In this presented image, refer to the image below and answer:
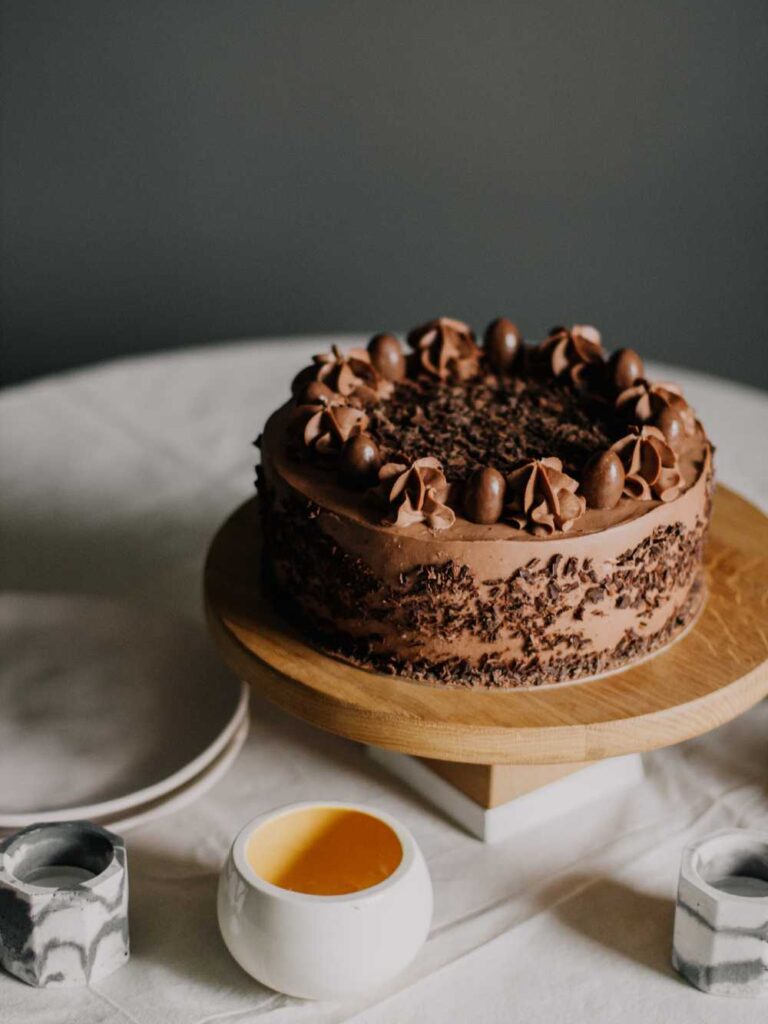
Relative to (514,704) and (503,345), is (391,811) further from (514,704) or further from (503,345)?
(503,345)

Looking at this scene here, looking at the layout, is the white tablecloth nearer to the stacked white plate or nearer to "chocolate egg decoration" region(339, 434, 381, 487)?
the stacked white plate

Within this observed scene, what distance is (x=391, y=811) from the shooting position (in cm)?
160

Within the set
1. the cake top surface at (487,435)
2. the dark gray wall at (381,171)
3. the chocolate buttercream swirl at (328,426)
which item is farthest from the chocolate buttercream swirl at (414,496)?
the dark gray wall at (381,171)

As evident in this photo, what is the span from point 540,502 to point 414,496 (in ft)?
0.43

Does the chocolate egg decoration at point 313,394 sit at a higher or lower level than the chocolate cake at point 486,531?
higher

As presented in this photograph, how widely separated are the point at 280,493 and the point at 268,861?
1.37 ft

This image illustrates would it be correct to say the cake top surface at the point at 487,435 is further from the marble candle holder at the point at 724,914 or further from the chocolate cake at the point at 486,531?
the marble candle holder at the point at 724,914

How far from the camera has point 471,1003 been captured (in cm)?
131

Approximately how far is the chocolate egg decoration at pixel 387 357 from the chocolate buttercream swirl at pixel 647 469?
0.40 meters

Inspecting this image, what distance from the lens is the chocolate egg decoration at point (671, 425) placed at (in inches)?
62.6

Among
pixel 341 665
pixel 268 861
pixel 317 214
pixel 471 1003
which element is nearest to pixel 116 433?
pixel 341 665

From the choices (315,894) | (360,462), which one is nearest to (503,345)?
(360,462)

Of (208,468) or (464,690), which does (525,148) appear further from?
(464,690)

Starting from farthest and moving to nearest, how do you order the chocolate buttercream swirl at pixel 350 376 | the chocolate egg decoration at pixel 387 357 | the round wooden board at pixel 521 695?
the chocolate egg decoration at pixel 387 357, the chocolate buttercream swirl at pixel 350 376, the round wooden board at pixel 521 695
